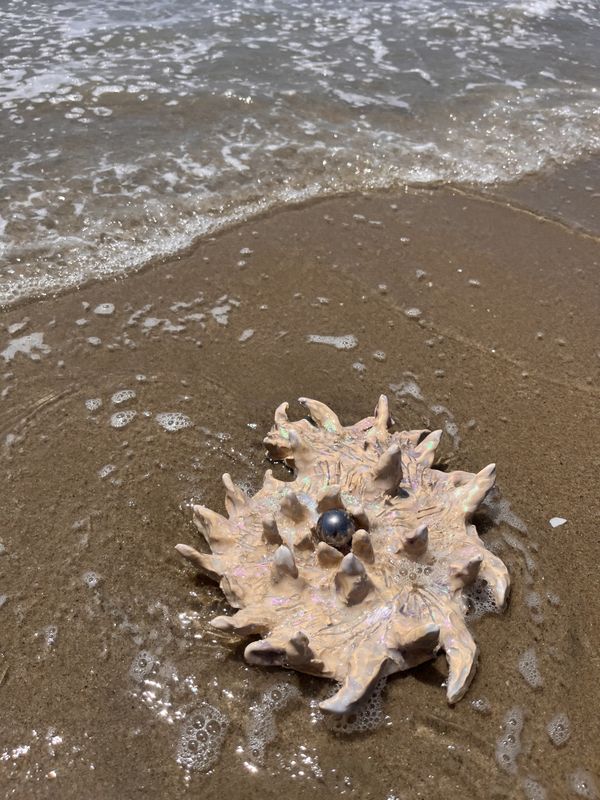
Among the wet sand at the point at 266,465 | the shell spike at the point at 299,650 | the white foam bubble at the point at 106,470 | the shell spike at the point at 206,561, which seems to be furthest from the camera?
the white foam bubble at the point at 106,470

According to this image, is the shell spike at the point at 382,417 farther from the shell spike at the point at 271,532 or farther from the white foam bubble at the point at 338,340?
the white foam bubble at the point at 338,340

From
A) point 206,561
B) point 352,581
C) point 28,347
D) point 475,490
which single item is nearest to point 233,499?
point 206,561

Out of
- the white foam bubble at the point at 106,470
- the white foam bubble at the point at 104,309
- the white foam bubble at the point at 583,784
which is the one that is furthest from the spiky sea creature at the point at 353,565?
the white foam bubble at the point at 104,309

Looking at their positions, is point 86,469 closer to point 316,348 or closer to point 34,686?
point 34,686

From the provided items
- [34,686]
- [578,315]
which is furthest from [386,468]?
[578,315]

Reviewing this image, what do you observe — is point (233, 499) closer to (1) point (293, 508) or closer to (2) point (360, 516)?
(1) point (293, 508)

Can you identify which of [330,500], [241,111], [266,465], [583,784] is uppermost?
[241,111]
